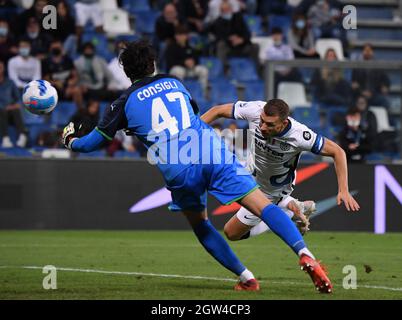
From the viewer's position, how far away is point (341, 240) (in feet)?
46.1

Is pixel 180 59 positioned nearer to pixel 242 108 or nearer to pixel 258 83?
pixel 258 83

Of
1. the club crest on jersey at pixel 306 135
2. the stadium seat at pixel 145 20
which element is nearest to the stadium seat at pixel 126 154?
the stadium seat at pixel 145 20

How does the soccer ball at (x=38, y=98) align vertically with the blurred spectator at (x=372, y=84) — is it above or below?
above

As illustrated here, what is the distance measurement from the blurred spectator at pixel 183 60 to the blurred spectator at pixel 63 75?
1.89 m

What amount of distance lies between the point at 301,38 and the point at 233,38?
1.39 metres

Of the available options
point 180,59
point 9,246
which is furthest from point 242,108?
point 180,59

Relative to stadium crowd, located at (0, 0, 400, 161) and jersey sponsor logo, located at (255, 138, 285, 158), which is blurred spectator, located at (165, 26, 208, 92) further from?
jersey sponsor logo, located at (255, 138, 285, 158)

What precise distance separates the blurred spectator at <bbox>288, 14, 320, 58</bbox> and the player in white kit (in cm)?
920

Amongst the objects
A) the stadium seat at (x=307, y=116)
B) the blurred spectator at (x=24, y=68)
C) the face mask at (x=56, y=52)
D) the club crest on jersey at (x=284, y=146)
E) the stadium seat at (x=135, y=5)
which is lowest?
the stadium seat at (x=307, y=116)

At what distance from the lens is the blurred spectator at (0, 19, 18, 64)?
17.5 meters

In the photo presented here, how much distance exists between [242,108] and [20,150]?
774 cm

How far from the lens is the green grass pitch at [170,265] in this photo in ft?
26.8

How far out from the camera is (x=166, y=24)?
18781 mm

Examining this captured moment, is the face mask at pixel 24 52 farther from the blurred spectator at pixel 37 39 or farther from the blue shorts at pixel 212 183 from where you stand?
the blue shorts at pixel 212 183
